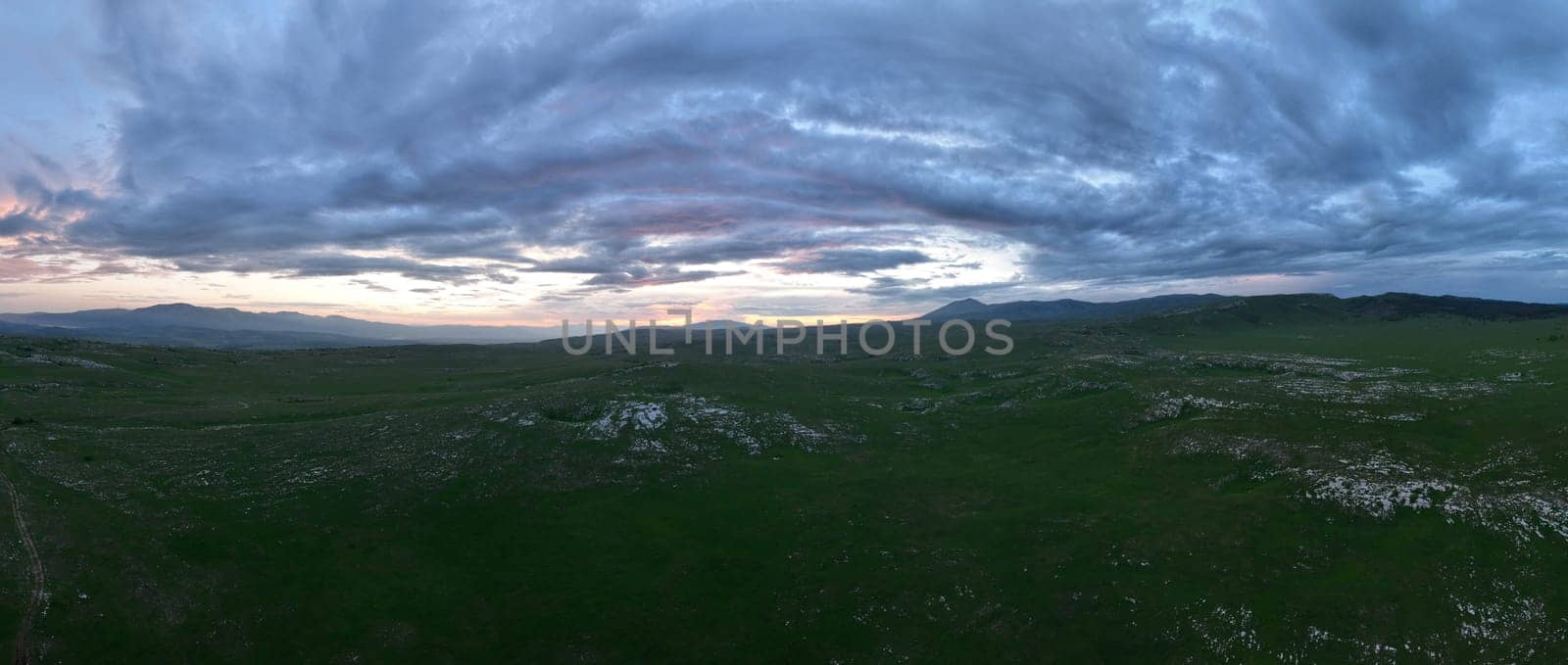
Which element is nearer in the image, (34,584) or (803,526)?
(34,584)

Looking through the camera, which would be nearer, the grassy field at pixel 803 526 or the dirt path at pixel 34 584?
the dirt path at pixel 34 584

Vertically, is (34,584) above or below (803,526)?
above

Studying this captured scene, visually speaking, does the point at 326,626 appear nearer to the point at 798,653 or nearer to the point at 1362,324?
the point at 798,653

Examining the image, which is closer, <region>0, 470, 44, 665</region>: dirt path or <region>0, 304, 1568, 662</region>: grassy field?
<region>0, 470, 44, 665</region>: dirt path

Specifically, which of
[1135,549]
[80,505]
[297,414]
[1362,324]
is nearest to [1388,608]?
[1135,549]
